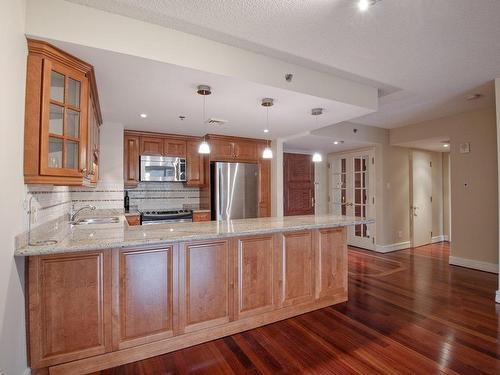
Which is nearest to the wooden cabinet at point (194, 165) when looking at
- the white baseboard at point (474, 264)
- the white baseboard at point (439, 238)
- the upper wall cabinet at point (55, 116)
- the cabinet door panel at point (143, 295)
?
the upper wall cabinet at point (55, 116)

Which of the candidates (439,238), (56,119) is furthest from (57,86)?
(439,238)

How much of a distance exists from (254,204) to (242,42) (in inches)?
120

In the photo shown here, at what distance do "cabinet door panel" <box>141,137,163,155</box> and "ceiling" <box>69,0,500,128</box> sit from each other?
2619 mm

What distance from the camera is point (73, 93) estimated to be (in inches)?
78.2

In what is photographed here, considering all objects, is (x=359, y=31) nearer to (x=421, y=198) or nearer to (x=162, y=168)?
(x=162, y=168)

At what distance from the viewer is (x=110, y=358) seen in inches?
72.6

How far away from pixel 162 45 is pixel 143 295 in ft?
6.19

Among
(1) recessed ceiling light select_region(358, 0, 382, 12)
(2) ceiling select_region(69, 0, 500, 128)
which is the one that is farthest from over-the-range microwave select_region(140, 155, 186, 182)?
(1) recessed ceiling light select_region(358, 0, 382, 12)

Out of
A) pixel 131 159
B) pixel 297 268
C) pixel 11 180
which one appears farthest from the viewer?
pixel 131 159

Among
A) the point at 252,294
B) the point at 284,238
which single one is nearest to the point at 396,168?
the point at 284,238

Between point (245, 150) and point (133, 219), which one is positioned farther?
point (245, 150)

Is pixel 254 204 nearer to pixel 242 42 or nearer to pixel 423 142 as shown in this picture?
pixel 242 42

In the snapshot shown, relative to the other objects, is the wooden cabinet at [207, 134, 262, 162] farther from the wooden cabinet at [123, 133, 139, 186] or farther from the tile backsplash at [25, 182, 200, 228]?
the wooden cabinet at [123, 133, 139, 186]

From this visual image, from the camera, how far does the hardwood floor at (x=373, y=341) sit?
1.84 metres
